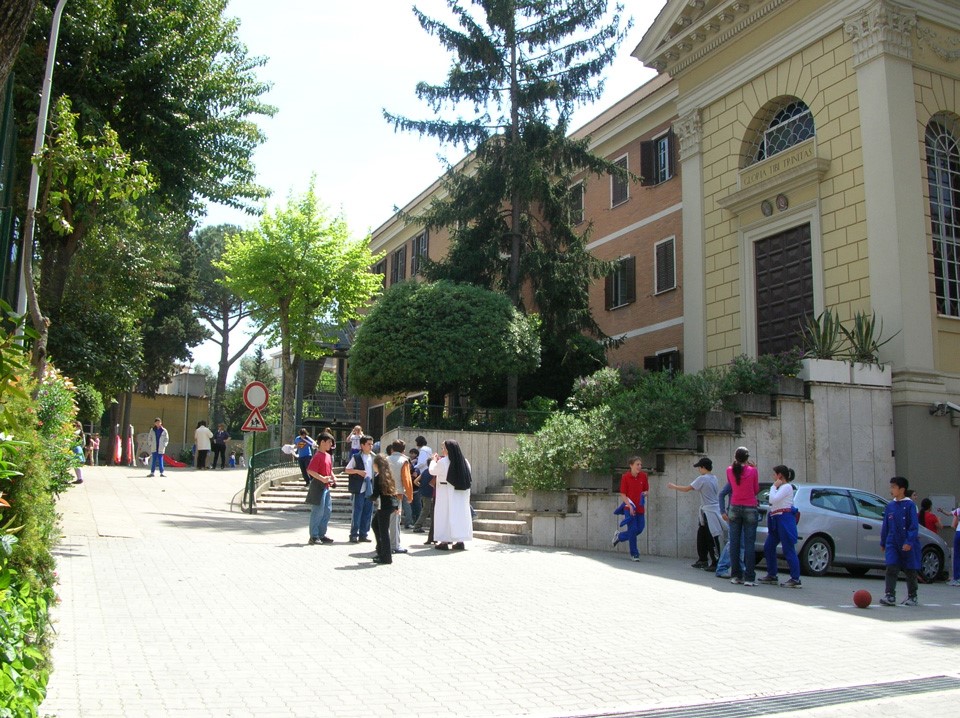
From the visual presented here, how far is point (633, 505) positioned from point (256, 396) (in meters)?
9.01

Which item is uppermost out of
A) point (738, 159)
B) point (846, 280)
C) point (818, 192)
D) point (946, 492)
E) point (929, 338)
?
point (738, 159)

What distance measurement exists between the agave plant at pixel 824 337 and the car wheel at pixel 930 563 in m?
4.34

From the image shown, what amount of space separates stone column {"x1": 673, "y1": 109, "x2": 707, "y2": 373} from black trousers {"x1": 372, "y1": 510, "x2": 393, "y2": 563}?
474 inches

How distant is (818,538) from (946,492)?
16.3 ft

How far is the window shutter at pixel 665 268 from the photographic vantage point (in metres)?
26.3

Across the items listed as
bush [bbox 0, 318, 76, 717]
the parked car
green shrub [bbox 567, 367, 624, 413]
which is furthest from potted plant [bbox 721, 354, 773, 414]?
bush [bbox 0, 318, 76, 717]

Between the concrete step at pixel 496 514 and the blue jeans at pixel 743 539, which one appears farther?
the concrete step at pixel 496 514

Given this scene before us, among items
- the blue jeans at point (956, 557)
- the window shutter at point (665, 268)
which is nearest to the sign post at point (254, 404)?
the window shutter at point (665, 268)

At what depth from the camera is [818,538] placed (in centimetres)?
1395

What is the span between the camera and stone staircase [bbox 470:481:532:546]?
52.4ft

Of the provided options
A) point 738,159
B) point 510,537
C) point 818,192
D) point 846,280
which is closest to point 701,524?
point 510,537

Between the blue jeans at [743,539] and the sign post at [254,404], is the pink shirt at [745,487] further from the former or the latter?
the sign post at [254,404]

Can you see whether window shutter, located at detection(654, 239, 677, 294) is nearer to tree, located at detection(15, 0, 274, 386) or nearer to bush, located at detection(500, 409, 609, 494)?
bush, located at detection(500, 409, 609, 494)

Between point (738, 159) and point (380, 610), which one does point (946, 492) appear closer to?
point (738, 159)
